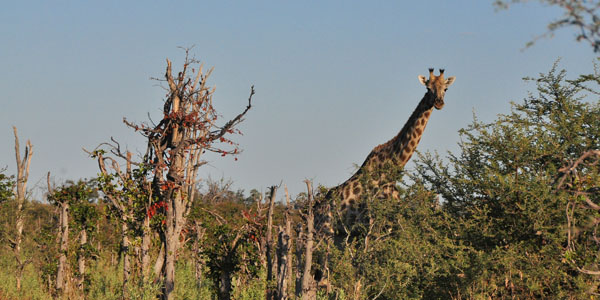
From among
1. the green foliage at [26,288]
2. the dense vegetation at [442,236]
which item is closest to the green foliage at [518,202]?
the dense vegetation at [442,236]

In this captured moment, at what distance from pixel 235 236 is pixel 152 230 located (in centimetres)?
183

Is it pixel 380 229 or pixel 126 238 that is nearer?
pixel 380 229

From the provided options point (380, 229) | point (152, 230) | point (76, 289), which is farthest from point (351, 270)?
point (76, 289)

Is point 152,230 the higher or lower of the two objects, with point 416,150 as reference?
lower

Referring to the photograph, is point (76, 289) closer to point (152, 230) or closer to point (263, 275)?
point (152, 230)

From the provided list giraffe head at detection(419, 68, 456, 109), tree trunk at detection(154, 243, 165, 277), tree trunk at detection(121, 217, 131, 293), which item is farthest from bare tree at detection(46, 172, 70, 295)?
giraffe head at detection(419, 68, 456, 109)

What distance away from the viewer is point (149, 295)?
1245 cm

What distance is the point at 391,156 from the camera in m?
16.3

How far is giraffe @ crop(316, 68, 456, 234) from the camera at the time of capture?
15023 millimetres

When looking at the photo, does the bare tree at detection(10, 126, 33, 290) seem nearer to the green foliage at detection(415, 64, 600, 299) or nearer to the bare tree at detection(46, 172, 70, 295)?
the bare tree at detection(46, 172, 70, 295)

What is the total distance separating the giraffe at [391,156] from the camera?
15023 mm

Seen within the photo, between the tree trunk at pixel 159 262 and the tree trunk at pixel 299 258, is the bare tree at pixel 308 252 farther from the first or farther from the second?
the tree trunk at pixel 159 262

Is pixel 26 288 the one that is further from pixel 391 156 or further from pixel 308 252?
pixel 391 156

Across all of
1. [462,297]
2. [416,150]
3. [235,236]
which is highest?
[416,150]
